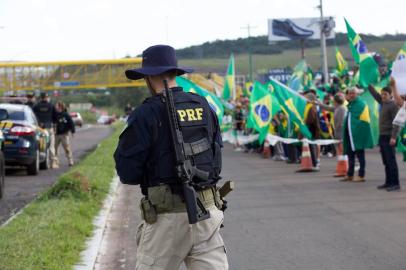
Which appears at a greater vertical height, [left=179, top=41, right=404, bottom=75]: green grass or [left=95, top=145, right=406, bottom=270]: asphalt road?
[left=179, top=41, right=404, bottom=75]: green grass

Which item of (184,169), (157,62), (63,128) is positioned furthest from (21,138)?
A: (184,169)

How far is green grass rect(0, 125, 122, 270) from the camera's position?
7.37 m

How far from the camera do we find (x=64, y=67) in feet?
212

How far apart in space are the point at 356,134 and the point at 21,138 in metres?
7.10

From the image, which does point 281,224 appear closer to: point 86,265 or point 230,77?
point 86,265

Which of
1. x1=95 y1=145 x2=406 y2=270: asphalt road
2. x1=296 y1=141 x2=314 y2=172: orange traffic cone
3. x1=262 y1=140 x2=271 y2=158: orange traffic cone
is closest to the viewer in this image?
x1=95 y1=145 x2=406 y2=270: asphalt road

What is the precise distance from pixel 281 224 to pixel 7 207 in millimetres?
4448

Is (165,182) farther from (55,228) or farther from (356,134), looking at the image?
(356,134)

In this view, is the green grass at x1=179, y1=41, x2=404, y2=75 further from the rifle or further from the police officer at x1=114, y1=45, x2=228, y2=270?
the rifle

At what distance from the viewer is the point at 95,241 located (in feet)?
29.6

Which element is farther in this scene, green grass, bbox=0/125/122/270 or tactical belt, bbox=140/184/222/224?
green grass, bbox=0/125/122/270

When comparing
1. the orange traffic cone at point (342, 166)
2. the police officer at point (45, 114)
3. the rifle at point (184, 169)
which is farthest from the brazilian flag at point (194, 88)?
the rifle at point (184, 169)

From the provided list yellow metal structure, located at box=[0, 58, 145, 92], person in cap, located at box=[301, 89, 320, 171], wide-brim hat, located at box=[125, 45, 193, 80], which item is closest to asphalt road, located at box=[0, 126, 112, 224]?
person in cap, located at box=[301, 89, 320, 171]

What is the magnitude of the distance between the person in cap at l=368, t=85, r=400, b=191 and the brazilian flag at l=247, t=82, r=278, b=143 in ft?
30.6
